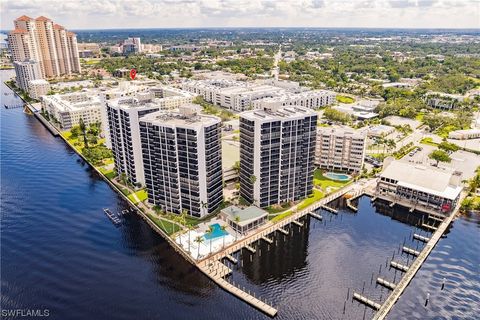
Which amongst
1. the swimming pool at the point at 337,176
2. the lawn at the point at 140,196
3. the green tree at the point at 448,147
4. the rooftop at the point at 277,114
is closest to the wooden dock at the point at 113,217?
the lawn at the point at 140,196

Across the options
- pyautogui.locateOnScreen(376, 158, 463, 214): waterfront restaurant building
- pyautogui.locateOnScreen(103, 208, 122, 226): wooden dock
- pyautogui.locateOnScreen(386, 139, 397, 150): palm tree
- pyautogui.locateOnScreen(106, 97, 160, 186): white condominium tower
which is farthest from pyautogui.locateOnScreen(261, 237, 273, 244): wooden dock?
pyautogui.locateOnScreen(386, 139, 397, 150): palm tree

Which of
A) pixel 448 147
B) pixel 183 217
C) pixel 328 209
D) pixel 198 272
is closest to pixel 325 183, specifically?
pixel 328 209

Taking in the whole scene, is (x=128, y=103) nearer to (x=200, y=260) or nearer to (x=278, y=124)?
(x=278, y=124)

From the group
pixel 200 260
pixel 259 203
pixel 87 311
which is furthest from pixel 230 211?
pixel 87 311

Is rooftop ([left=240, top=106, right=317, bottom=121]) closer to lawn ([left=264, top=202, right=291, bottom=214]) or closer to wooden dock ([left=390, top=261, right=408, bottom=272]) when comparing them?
lawn ([left=264, top=202, right=291, bottom=214])

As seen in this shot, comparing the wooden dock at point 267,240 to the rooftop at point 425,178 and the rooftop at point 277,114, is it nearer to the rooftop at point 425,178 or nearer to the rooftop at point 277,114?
the rooftop at point 277,114
